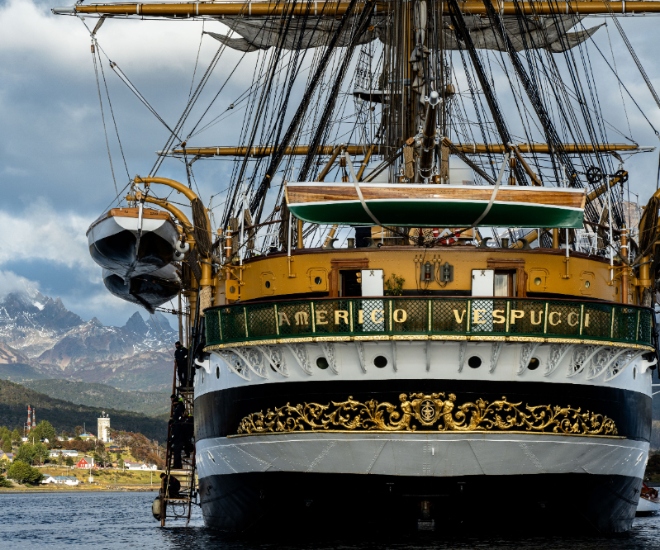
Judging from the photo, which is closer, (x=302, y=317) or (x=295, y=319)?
(x=302, y=317)

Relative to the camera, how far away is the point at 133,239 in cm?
3641

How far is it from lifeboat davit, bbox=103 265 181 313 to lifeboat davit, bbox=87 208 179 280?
5506 mm

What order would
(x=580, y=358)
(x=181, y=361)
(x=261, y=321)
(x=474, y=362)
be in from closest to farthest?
(x=474, y=362)
(x=580, y=358)
(x=261, y=321)
(x=181, y=361)

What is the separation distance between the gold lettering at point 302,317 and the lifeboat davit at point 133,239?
6526mm

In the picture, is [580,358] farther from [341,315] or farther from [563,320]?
[341,315]

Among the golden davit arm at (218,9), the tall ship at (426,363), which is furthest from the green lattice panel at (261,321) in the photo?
the golden davit arm at (218,9)

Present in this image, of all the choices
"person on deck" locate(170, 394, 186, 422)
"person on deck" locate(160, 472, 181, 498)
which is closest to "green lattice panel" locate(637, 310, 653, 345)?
"person on deck" locate(160, 472, 181, 498)

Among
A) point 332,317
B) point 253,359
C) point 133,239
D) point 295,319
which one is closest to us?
point 332,317

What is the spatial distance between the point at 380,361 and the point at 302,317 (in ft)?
6.98

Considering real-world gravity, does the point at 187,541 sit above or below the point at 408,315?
below

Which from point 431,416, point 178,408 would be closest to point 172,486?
point 178,408

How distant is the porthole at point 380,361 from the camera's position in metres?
30.6

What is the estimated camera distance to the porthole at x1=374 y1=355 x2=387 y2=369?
3056 centimetres

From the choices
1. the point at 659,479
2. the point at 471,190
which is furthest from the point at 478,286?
the point at 659,479
